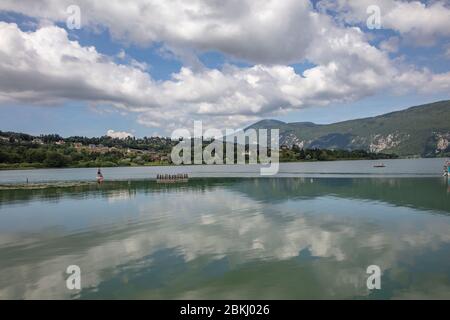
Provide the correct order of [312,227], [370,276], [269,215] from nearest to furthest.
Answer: [370,276]
[312,227]
[269,215]

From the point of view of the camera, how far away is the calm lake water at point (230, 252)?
69.2ft

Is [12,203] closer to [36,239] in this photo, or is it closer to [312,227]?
[36,239]

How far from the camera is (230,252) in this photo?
2894 centimetres

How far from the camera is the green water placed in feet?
69.2

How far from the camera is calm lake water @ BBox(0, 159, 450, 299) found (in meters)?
21.1

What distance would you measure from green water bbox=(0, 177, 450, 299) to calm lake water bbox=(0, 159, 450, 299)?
8 cm

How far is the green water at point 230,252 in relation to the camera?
69.2 ft

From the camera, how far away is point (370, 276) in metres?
22.5

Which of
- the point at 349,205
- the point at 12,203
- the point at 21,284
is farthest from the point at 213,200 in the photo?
the point at 21,284

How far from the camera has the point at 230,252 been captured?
28938mm

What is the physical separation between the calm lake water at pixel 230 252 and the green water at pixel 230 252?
81 millimetres
